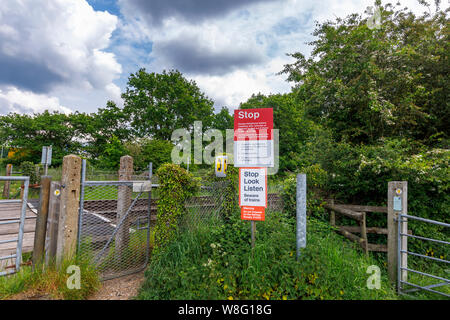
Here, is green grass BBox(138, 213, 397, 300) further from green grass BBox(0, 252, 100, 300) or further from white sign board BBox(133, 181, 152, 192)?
white sign board BBox(133, 181, 152, 192)

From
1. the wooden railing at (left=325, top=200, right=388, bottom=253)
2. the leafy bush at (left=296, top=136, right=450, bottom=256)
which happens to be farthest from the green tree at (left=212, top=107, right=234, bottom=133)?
the wooden railing at (left=325, top=200, right=388, bottom=253)

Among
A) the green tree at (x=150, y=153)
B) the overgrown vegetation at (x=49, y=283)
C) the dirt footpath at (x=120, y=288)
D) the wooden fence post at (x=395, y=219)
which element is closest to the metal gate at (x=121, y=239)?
the dirt footpath at (x=120, y=288)

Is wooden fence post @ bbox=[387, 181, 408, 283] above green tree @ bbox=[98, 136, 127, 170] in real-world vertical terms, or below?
below

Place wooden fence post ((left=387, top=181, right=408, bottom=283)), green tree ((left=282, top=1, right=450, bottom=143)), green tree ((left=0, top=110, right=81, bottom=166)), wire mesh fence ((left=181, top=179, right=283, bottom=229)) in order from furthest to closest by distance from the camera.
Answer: green tree ((left=0, top=110, right=81, bottom=166)) → green tree ((left=282, top=1, right=450, bottom=143)) → wire mesh fence ((left=181, top=179, right=283, bottom=229)) → wooden fence post ((left=387, top=181, right=408, bottom=283))

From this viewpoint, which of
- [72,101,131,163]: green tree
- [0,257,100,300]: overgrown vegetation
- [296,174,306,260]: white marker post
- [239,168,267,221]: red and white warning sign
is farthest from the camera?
[72,101,131,163]: green tree

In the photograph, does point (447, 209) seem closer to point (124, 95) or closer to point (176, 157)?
point (176, 157)

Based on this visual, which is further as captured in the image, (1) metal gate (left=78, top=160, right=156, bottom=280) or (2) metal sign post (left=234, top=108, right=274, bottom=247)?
(1) metal gate (left=78, top=160, right=156, bottom=280)

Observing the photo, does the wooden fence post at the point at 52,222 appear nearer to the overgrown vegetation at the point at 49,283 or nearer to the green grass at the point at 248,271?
the overgrown vegetation at the point at 49,283

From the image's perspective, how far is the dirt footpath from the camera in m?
3.33

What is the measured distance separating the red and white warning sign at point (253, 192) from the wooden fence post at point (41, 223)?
303cm

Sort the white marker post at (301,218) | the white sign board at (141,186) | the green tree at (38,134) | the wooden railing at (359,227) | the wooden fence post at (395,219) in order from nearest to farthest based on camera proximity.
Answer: the white marker post at (301,218) < the wooden fence post at (395,219) < the white sign board at (141,186) < the wooden railing at (359,227) < the green tree at (38,134)

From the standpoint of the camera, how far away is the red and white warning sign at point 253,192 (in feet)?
12.1

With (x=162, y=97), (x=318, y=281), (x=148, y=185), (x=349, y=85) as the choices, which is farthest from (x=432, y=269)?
(x=162, y=97)

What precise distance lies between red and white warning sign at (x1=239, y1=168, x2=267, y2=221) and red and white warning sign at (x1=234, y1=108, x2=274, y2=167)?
135 millimetres
